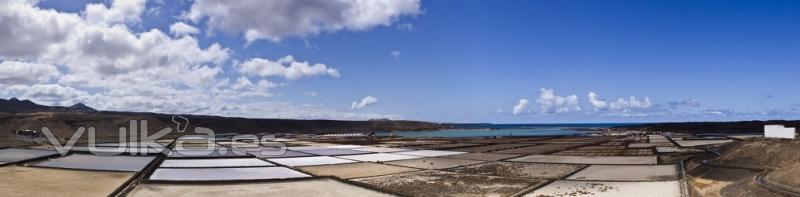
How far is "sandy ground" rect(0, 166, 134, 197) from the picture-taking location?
13.8 metres

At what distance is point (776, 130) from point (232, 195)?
66.3 feet

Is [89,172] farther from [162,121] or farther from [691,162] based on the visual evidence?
[162,121]

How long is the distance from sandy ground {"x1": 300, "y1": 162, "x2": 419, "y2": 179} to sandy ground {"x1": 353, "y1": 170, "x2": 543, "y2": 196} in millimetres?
1152

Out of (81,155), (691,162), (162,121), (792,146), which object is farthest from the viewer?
Result: (162,121)

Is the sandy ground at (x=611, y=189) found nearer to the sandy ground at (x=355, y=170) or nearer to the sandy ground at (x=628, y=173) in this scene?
the sandy ground at (x=628, y=173)

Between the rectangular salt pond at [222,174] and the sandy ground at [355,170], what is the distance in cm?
104

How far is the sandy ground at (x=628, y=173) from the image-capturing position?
16.6 m

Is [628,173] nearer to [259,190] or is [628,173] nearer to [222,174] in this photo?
[259,190]

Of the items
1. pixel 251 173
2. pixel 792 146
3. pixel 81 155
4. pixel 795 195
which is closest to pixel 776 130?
pixel 792 146

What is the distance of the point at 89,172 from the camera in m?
18.6

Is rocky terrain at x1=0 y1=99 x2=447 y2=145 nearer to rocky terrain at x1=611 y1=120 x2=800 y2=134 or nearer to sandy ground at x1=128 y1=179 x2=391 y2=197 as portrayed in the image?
sandy ground at x1=128 y1=179 x2=391 y2=197

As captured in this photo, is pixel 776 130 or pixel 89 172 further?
pixel 776 130

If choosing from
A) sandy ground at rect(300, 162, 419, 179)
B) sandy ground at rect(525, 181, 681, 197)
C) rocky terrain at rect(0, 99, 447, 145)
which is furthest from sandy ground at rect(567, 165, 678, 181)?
rocky terrain at rect(0, 99, 447, 145)

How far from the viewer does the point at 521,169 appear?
2109 centimetres
